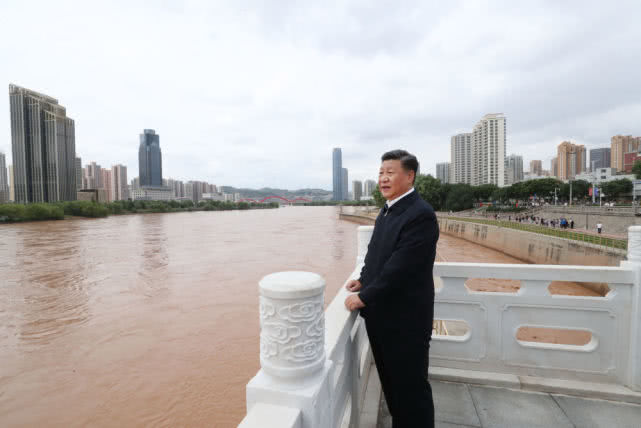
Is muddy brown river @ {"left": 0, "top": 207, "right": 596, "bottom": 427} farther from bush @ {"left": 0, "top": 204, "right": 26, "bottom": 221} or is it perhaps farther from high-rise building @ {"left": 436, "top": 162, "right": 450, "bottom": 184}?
high-rise building @ {"left": 436, "top": 162, "right": 450, "bottom": 184}

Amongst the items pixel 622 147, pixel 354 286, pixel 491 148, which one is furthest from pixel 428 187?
pixel 622 147

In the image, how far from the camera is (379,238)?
66.6 inches

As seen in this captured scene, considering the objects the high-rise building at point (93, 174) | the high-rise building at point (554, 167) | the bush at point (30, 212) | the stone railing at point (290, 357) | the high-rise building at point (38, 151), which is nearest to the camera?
the stone railing at point (290, 357)

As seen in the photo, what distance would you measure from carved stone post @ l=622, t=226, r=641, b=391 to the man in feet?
5.76

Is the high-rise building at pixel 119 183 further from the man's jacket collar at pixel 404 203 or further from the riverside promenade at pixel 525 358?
the man's jacket collar at pixel 404 203

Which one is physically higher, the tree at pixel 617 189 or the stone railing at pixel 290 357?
the tree at pixel 617 189

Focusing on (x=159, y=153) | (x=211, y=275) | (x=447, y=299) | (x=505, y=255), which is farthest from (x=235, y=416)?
(x=159, y=153)

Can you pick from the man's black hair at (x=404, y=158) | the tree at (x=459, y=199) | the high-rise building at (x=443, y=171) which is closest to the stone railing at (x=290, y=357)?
the man's black hair at (x=404, y=158)

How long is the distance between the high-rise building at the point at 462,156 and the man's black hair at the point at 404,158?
288 feet

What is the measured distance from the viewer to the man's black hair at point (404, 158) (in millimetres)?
1661

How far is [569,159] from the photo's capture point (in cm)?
8950

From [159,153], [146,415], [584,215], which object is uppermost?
[159,153]

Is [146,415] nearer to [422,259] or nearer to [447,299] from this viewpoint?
[447,299]

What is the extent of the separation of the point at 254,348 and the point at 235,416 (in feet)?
6.77
